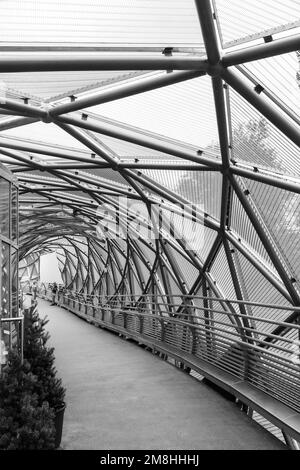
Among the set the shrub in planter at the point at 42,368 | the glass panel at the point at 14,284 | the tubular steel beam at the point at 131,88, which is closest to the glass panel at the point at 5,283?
the glass panel at the point at 14,284

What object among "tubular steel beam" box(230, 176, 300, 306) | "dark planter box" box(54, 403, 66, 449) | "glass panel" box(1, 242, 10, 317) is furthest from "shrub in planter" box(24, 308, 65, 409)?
"tubular steel beam" box(230, 176, 300, 306)

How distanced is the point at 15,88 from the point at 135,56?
332 cm

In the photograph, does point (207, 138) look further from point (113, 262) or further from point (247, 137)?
point (113, 262)

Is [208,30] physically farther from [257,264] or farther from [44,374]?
[257,264]

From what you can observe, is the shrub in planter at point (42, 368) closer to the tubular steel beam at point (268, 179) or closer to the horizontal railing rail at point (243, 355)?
the horizontal railing rail at point (243, 355)

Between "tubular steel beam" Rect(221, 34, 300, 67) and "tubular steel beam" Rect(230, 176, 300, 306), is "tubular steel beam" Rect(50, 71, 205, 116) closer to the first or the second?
"tubular steel beam" Rect(221, 34, 300, 67)

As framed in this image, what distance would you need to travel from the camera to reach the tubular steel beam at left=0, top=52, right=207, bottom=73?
6.12 metres

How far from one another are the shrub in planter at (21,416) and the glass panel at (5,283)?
437 centimetres

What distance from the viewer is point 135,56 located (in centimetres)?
660

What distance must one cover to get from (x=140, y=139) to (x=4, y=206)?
388cm

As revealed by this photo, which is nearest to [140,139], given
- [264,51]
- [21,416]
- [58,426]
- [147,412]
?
[264,51]

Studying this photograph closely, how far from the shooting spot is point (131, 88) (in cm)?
775

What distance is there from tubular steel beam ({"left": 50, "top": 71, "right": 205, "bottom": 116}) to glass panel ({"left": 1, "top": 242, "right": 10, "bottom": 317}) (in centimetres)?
394
